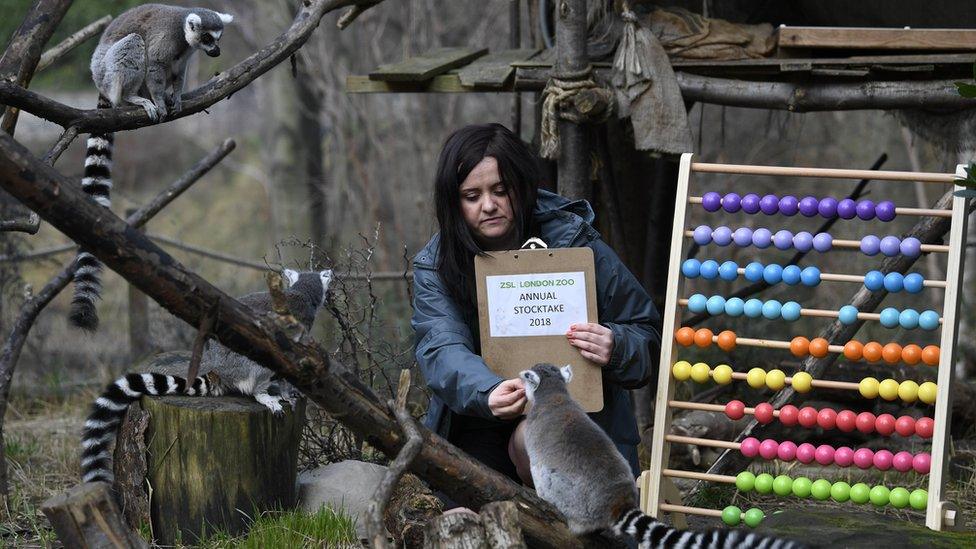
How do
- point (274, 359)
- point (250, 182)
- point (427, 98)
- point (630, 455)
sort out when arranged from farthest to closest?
point (250, 182)
point (427, 98)
point (630, 455)
point (274, 359)

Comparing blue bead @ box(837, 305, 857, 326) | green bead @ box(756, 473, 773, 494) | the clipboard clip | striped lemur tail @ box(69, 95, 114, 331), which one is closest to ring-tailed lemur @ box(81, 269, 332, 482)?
striped lemur tail @ box(69, 95, 114, 331)

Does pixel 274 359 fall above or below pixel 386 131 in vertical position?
below

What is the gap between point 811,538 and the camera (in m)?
2.98

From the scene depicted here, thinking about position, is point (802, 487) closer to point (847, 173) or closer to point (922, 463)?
point (922, 463)

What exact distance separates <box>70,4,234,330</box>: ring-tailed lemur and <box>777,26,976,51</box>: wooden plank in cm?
244

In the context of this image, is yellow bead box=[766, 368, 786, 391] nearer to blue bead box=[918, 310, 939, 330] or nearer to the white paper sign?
blue bead box=[918, 310, 939, 330]

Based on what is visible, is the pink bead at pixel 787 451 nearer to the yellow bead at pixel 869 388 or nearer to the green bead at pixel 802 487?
the green bead at pixel 802 487

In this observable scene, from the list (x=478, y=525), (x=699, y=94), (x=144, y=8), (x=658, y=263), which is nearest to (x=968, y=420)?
(x=658, y=263)

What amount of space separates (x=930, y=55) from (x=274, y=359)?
293cm

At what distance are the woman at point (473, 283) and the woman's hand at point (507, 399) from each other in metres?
0.18

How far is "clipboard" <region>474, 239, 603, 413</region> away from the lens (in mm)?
3141

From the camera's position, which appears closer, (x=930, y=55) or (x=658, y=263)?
(x=930, y=55)

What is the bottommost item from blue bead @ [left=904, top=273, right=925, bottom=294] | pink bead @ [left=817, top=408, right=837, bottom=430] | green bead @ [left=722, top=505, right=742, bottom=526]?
green bead @ [left=722, top=505, right=742, bottom=526]

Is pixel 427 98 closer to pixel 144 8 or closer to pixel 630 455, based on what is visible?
pixel 144 8
